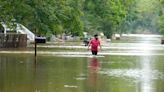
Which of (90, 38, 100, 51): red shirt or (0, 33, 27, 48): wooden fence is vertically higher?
(90, 38, 100, 51): red shirt

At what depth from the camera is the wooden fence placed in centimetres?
5173

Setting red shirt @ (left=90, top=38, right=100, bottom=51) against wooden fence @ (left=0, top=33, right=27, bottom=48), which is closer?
red shirt @ (left=90, top=38, right=100, bottom=51)

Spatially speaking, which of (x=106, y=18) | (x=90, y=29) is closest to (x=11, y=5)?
(x=90, y=29)

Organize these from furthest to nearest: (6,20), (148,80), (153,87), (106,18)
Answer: (106,18) < (6,20) < (148,80) < (153,87)

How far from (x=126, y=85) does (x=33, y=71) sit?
5.96 metres

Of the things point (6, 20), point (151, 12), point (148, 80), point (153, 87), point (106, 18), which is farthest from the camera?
point (151, 12)

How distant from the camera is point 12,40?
5309 centimetres

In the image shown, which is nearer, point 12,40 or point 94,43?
point 94,43

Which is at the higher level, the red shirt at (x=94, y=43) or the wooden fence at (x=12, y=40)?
the red shirt at (x=94, y=43)

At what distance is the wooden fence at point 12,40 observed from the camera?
51.7m

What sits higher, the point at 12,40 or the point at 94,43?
the point at 94,43

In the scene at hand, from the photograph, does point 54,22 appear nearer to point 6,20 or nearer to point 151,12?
point 6,20

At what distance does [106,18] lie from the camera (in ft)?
337

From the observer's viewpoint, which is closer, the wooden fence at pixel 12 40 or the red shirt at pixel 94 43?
the red shirt at pixel 94 43
